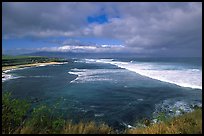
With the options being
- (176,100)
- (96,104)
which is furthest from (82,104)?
(176,100)

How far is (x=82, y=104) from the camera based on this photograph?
19922 millimetres

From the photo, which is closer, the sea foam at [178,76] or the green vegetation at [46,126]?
the green vegetation at [46,126]

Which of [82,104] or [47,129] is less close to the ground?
[47,129]

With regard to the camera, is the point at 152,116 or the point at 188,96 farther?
the point at 188,96

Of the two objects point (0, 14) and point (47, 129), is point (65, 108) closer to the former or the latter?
point (47, 129)

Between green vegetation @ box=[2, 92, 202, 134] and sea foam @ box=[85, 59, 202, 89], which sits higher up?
green vegetation @ box=[2, 92, 202, 134]

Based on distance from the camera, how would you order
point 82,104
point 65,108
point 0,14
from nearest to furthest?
point 0,14, point 65,108, point 82,104

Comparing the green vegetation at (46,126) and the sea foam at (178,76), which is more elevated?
the green vegetation at (46,126)

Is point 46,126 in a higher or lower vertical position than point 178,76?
higher

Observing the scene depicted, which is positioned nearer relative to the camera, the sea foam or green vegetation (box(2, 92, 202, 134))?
green vegetation (box(2, 92, 202, 134))

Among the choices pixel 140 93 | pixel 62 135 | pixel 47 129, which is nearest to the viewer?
pixel 62 135

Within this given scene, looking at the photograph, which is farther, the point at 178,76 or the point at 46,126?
the point at 178,76

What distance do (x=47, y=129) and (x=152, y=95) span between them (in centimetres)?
1805


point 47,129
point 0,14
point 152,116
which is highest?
point 0,14
